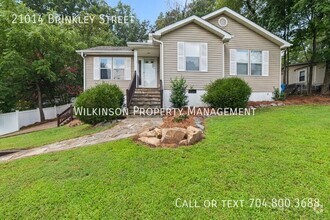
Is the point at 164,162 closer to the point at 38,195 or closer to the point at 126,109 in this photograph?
the point at 38,195

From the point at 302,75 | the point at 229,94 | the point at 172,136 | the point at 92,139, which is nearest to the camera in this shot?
the point at 172,136

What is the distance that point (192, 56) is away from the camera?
12.7m

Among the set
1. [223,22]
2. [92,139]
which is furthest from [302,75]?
[92,139]

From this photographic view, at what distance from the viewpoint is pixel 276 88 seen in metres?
14.2

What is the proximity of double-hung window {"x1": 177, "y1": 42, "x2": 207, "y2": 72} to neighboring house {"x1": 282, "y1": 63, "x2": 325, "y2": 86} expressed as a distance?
44.2 ft

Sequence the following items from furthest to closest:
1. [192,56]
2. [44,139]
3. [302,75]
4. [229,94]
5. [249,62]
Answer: [302,75] < [249,62] < [192,56] < [229,94] < [44,139]

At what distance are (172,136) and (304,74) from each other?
21845mm

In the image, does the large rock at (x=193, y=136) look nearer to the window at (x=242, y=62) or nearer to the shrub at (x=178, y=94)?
the shrub at (x=178, y=94)

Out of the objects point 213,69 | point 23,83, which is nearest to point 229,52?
point 213,69

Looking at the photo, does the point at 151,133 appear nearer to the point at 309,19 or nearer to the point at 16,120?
the point at 16,120

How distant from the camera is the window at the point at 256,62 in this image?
46.0ft

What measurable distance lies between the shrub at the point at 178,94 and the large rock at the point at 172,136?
5308 mm

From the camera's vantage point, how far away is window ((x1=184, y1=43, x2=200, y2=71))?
12.6 m

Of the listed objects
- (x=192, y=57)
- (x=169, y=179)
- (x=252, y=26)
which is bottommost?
(x=169, y=179)
